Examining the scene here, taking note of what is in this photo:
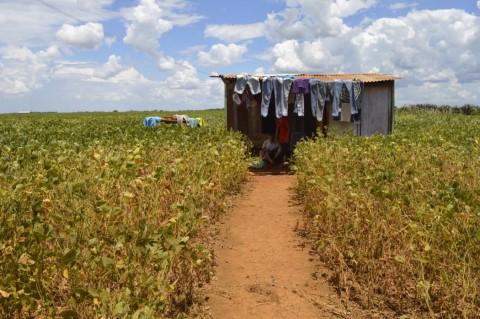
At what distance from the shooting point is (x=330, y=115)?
14.1 m

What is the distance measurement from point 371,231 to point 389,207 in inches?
16.1

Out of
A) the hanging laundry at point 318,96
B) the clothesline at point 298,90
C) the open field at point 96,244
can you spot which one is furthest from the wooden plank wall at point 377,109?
the open field at point 96,244

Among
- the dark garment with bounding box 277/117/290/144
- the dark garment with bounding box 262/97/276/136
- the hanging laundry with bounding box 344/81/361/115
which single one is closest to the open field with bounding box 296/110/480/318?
the hanging laundry with bounding box 344/81/361/115

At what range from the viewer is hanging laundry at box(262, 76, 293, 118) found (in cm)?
1330

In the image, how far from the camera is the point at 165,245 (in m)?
3.81

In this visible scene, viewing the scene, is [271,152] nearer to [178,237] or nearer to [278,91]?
[278,91]

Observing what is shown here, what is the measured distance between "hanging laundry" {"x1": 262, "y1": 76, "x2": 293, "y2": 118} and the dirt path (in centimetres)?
526

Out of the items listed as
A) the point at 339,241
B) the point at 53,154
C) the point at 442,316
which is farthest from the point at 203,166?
the point at 442,316

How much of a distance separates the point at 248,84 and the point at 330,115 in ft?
8.67

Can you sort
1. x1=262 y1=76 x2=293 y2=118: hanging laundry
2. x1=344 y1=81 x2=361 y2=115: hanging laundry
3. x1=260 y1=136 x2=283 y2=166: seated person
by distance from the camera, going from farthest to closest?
1. x1=260 y1=136 x2=283 y2=166: seated person
2. x1=344 y1=81 x2=361 y2=115: hanging laundry
3. x1=262 y1=76 x2=293 y2=118: hanging laundry

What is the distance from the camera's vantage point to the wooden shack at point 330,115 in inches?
567

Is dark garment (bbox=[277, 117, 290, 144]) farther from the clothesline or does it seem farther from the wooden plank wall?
the wooden plank wall

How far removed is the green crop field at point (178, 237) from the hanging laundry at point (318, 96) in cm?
590

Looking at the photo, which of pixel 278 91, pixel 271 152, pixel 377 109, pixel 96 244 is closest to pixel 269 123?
pixel 271 152
